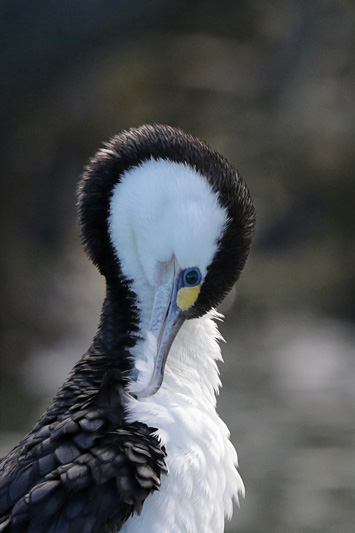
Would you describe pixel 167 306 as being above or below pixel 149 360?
above

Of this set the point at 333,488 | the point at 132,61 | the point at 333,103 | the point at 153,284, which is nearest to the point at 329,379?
the point at 333,488

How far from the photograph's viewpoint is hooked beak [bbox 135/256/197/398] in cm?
236

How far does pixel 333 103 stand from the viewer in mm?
6863

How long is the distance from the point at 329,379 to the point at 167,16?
2.91m

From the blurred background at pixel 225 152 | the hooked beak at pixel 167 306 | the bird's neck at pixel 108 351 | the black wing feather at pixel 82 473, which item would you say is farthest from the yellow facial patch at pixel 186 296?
the blurred background at pixel 225 152

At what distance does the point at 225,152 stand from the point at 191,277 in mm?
4745

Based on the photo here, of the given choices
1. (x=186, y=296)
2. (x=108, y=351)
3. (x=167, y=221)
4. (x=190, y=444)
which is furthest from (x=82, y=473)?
(x=167, y=221)

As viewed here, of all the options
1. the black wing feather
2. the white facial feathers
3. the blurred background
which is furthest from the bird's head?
the blurred background

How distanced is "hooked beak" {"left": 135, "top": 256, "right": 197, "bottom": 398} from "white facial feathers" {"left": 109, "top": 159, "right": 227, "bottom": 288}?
0.03 m

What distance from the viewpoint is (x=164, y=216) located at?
239cm

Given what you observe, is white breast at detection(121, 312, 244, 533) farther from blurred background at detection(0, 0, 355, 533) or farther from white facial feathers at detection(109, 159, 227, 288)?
blurred background at detection(0, 0, 355, 533)

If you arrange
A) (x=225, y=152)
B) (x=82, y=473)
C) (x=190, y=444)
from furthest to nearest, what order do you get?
1. (x=225, y=152)
2. (x=190, y=444)
3. (x=82, y=473)

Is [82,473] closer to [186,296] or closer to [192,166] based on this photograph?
[186,296]

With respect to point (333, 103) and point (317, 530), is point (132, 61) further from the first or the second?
point (317, 530)
